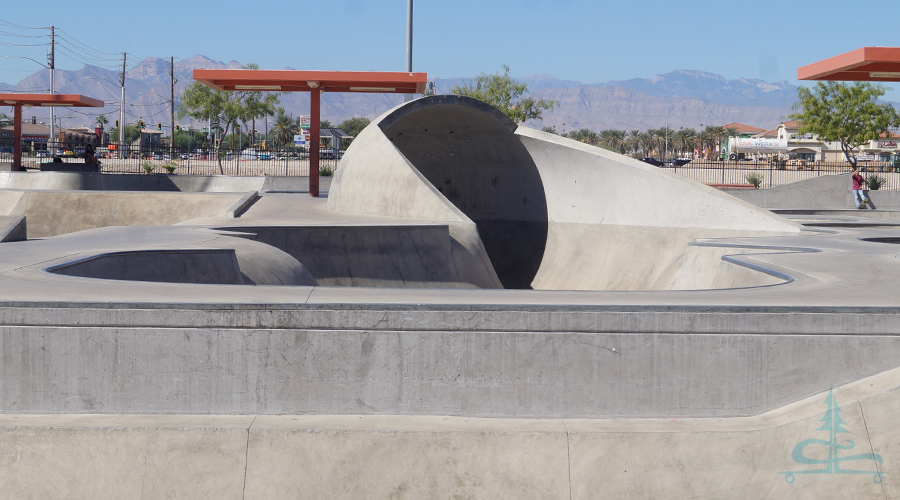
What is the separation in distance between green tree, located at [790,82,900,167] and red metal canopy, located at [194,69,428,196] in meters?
31.7

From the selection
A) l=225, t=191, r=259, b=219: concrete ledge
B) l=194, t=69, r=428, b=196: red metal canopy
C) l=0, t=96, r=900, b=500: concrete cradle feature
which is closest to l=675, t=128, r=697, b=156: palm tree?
l=194, t=69, r=428, b=196: red metal canopy

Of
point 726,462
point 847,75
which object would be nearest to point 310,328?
point 726,462

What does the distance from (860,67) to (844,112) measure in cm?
3189

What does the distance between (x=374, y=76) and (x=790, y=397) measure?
1843cm

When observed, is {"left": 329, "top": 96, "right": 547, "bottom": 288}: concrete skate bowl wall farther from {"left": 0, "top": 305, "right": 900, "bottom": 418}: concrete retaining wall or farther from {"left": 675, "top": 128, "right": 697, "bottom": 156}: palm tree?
{"left": 675, "top": 128, "right": 697, "bottom": 156}: palm tree

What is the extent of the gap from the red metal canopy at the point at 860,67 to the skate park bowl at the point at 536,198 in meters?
4.14

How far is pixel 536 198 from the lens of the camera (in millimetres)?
22266

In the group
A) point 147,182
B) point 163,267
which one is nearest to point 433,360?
point 163,267

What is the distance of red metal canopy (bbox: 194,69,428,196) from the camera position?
2273 centimetres

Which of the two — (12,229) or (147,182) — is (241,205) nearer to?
(12,229)

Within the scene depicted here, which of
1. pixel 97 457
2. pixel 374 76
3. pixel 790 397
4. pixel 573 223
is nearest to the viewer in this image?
pixel 97 457

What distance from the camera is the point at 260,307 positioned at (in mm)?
6105

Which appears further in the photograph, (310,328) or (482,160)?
(482,160)

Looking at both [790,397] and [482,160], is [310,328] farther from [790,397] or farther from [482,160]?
[482,160]
